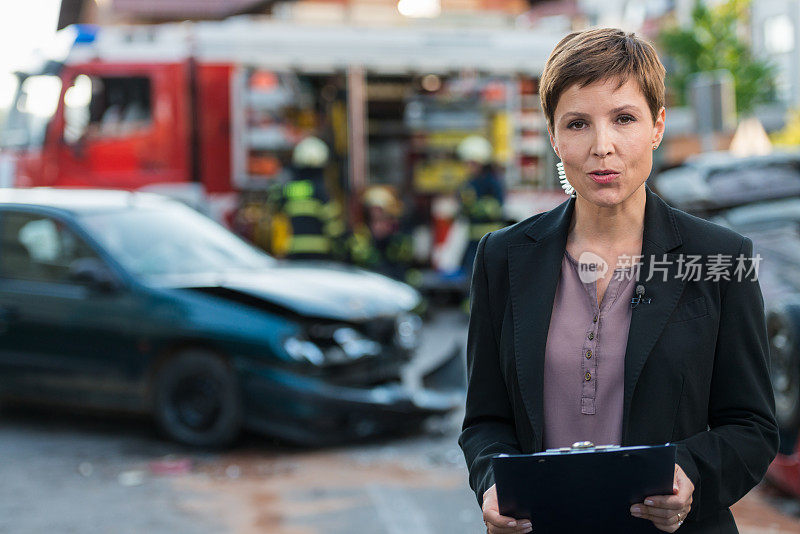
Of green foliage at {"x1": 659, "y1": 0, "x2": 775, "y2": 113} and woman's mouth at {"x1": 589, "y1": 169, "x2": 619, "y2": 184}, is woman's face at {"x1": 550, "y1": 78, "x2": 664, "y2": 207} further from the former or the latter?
green foliage at {"x1": 659, "y1": 0, "x2": 775, "y2": 113}

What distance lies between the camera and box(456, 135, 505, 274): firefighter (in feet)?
40.9

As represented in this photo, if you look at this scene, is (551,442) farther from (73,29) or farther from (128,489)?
(73,29)

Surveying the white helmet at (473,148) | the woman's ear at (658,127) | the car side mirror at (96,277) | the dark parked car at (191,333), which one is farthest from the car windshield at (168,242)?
the white helmet at (473,148)

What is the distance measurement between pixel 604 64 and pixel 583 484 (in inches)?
29.9

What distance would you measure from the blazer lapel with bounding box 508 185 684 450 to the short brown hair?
0.73ft

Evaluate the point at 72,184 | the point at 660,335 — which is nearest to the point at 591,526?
the point at 660,335

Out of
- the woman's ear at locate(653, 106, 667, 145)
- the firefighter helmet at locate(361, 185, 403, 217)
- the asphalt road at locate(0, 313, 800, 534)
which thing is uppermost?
the firefighter helmet at locate(361, 185, 403, 217)

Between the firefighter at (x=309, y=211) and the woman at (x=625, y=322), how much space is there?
27.9 feet

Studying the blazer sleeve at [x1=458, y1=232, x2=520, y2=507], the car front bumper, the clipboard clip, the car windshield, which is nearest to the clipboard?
the clipboard clip

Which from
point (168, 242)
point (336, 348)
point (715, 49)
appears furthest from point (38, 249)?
point (715, 49)

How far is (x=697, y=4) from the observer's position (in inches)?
1208

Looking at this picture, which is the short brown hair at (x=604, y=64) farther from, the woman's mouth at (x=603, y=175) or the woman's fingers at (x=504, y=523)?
the woman's fingers at (x=504, y=523)

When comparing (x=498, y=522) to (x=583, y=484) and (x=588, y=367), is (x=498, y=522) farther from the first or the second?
(x=588, y=367)

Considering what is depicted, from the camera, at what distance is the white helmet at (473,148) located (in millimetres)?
14844
